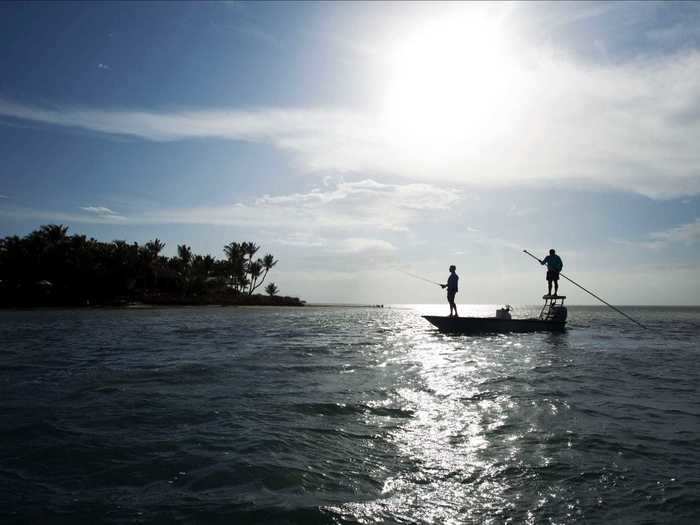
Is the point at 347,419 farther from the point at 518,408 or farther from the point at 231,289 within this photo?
the point at 231,289

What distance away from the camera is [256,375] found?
10.7m

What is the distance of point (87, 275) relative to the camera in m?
56.3

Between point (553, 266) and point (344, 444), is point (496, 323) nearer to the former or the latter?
point (553, 266)

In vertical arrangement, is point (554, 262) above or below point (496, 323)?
above

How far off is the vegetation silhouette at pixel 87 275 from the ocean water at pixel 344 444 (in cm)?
5106

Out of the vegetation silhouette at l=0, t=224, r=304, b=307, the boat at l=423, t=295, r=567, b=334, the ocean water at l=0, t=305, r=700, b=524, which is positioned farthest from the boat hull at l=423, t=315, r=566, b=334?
the vegetation silhouette at l=0, t=224, r=304, b=307

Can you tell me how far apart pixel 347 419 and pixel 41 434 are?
412cm

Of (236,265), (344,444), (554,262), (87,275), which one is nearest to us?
(344,444)

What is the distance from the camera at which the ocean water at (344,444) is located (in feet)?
13.4

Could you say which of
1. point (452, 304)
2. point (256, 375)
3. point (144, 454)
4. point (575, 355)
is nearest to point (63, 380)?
point (256, 375)

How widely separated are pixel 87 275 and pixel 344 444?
60.0 metres

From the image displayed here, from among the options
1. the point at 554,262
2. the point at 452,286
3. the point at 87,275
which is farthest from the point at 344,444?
the point at 87,275

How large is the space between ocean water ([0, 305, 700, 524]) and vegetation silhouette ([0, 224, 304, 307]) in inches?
2010

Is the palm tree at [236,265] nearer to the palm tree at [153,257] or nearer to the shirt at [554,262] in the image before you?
the palm tree at [153,257]
